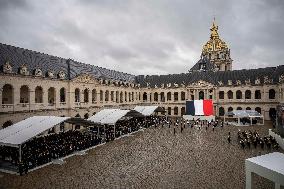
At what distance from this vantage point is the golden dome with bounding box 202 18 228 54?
310ft

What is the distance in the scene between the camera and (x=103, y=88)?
50500 mm

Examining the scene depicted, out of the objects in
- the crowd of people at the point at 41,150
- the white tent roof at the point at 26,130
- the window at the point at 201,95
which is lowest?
the crowd of people at the point at 41,150

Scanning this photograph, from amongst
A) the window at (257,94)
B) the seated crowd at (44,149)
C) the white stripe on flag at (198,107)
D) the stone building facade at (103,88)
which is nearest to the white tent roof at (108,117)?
the seated crowd at (44,149)

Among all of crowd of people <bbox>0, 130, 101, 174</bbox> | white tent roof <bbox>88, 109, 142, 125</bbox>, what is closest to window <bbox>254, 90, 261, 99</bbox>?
white tent roof <bbox>88, 109, 142, 125</bbox>

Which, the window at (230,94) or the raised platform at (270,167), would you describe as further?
the window at (230,94)

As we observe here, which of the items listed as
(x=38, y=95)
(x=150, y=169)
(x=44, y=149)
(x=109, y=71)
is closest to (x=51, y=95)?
(x=38, y=95)

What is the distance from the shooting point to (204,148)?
2619 cm

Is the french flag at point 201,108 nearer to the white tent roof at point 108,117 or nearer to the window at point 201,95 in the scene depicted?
the window at point 201,95

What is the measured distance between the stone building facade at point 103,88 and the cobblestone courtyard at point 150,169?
14678 millimetres

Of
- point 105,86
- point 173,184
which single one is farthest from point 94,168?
point 105,86

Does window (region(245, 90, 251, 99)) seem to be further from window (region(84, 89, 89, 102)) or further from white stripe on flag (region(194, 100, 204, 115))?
window (region(84, 89, 89, 102))

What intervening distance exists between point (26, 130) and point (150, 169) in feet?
39.9

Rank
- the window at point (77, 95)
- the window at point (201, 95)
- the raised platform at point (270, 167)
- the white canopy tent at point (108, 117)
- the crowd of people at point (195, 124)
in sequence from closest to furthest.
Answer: the raised platform at point (270, 167)
the white canopy tent at point (108, 117)
the crowd of people at point (195, 124)
the window at point (77, 95)
the window at point (201, 95)

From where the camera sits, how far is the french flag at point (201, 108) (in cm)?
5391
